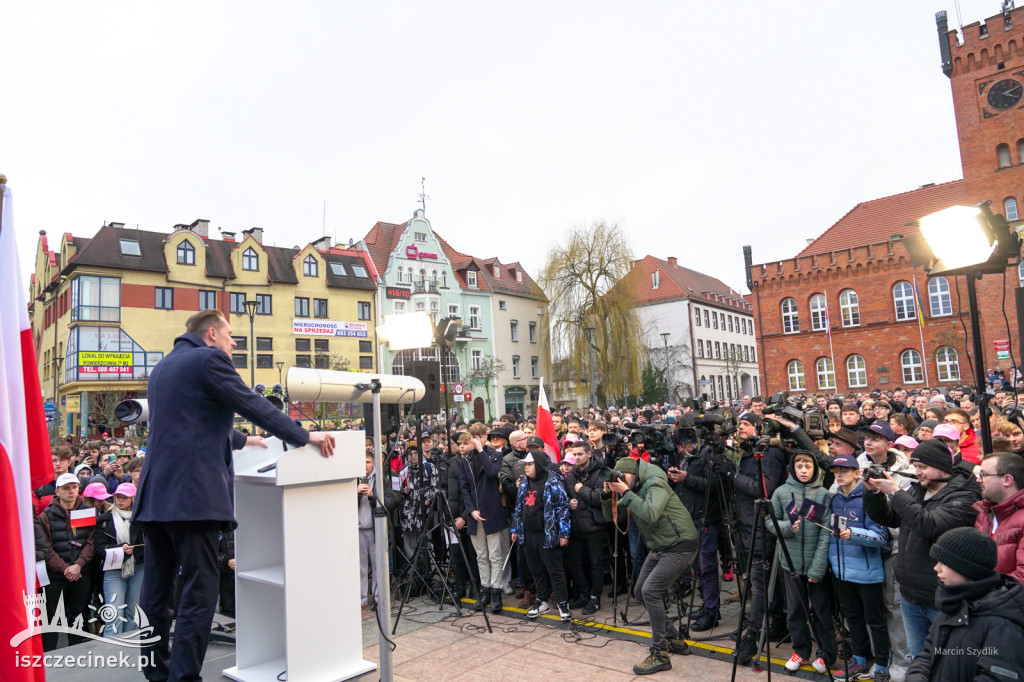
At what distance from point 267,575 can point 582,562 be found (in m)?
4.38

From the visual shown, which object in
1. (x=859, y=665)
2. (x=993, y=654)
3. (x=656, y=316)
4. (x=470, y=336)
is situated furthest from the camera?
(x=656, y=316)

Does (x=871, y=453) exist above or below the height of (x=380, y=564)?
above

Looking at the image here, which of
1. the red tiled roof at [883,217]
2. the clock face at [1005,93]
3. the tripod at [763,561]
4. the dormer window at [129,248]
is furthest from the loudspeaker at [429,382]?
the clock face at [1005,93]

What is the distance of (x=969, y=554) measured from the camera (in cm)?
301

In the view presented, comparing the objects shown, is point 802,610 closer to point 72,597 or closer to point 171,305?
point 72,597

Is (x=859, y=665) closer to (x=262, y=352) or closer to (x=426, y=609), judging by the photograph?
(x=426, y=609)

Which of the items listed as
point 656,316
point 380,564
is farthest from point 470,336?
point 380,564

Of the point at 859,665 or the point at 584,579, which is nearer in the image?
the point at 859,665

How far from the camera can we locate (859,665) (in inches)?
205

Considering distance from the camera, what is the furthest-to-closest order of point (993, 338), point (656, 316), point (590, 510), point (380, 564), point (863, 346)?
1. point (656, 316)
2. point (863, 346)
3. point (993, 338)
4. point (590, 510)
5. point (380, 564)

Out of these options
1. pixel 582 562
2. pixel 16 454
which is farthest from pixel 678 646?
pixel 16 454

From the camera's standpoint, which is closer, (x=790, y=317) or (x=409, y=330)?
(x=409, y=330)

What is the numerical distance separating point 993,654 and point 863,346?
4339 centimetres

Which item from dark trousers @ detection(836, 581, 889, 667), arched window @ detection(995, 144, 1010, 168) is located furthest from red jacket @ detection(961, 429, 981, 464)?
arched window @ detection(995, 144, 1010, 168)
